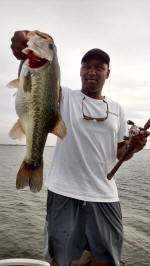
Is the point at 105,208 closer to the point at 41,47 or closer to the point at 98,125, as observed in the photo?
the point at 98,125

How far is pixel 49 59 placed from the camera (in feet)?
7.75

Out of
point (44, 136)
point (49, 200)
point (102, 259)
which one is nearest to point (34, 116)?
point (44, 136)

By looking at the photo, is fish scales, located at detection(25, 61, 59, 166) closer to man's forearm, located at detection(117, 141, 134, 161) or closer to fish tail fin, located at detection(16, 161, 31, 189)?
fish tail fin, located at detection(16, 161, 31, 189)

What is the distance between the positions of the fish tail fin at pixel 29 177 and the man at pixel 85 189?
0.61 m

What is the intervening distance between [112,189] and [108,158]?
15.8 inches

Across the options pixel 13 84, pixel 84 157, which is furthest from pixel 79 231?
pixel 13 84

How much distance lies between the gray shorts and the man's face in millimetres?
1507

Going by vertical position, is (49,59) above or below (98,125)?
above

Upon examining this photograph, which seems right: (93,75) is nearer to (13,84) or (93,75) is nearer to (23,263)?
(13,84)

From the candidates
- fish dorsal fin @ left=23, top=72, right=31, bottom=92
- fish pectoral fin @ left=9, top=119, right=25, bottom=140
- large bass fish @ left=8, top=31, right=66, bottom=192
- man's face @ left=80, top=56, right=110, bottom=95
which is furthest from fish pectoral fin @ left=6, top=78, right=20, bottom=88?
man's face @ left=80, top=56, right=110, bottom=95

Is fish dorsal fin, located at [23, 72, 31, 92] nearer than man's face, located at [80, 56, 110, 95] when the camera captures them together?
Yes

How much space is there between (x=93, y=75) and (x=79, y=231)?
Result: 202cm

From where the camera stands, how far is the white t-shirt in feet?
10.3

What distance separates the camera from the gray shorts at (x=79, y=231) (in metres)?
3.06
